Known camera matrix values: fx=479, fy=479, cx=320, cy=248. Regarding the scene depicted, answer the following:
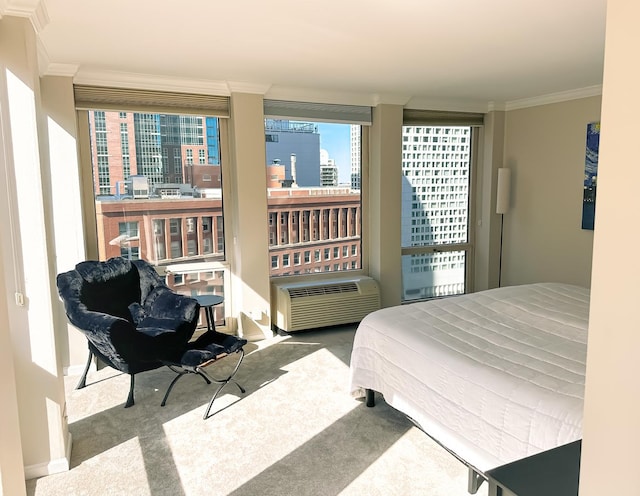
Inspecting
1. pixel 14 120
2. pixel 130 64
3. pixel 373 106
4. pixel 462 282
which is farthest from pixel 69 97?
pixel 462 282

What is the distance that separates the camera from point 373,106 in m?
5.04

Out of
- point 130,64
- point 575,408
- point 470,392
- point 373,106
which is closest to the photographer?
point 575,408

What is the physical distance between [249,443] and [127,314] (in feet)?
5.15

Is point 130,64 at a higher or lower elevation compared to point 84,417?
higher

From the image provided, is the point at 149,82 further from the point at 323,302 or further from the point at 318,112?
the point at 323,302

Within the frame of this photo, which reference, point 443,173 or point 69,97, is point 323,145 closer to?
point 443,173

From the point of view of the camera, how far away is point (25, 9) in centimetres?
230

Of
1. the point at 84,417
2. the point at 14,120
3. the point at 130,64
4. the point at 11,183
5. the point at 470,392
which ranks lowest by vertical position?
the point at 84,417

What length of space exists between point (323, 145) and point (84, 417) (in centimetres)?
332

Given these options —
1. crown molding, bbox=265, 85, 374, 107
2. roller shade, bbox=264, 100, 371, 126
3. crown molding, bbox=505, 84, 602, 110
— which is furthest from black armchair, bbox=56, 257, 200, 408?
crown molding, bbox=505, 84, 602, 110

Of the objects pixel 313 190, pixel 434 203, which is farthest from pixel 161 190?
pixel 434 203

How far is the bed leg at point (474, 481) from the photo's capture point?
7.55ft

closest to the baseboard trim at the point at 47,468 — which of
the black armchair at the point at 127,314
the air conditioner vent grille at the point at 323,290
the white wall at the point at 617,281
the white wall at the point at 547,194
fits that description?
the black armchair at the point at 127,314

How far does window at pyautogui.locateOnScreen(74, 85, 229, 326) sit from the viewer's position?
4.13 meters
